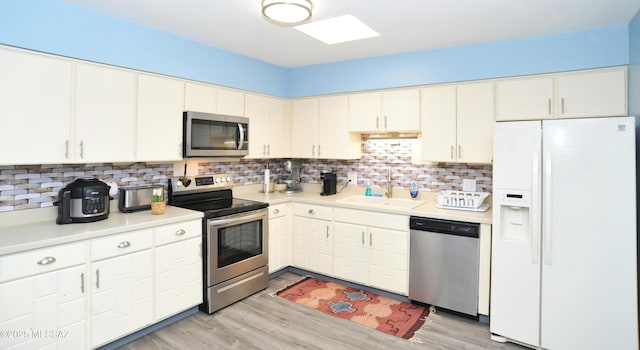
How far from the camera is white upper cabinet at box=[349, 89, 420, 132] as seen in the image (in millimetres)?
3539

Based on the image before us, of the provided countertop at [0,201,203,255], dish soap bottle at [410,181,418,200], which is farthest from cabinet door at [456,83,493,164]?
countertop at [0,201,203,255]

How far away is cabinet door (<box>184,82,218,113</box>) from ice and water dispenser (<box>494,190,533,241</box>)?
2.66 m

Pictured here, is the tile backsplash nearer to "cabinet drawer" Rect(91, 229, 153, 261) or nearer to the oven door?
"cabinet drawer" Rect(91, 229, 153, 261)

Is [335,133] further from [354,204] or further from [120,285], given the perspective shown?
[120,285]

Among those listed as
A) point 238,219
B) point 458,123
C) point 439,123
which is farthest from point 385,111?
point 238,219

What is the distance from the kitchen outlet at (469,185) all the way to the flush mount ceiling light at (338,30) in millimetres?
1668

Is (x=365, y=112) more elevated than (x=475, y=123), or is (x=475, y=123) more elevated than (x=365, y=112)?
(x=365, y=112)

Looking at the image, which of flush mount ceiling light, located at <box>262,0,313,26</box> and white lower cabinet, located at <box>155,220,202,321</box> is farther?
white lower cabinet, located at <box>155,220,202,321</box>

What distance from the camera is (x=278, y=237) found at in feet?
12.6

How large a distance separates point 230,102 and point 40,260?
83.1 inches

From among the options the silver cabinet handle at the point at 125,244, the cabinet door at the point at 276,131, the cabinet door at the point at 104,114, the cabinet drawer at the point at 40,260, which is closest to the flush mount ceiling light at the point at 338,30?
the cabinet door at the point at 276,131

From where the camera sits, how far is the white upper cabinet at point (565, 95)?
2697 mm

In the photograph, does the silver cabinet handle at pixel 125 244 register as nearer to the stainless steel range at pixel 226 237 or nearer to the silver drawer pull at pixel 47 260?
the silver drawer pull at pixel 47 260

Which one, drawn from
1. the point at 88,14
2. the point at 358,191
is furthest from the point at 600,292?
the point at 88,14
